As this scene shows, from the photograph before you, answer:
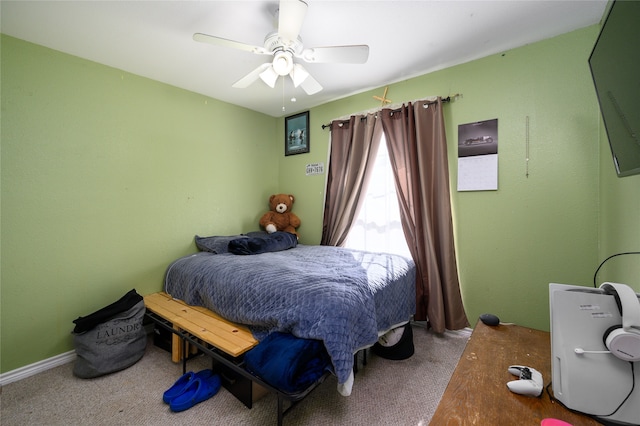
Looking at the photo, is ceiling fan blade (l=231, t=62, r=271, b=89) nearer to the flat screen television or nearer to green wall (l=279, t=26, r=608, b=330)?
green wall (l=279, t=26, r=608, b=330)

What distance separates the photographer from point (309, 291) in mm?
1530

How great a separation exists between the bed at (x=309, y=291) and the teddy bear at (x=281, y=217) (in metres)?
0.75

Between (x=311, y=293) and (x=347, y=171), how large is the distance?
1.74 meters

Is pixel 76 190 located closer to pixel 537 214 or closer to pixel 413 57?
pixel 413 57

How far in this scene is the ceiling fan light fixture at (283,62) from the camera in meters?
1.69

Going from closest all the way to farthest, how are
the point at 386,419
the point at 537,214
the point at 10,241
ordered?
the point at 386,419, the point at 10,241, the point at 537,214

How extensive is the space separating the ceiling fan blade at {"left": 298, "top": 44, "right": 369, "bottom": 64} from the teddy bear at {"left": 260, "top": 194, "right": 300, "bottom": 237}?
194 cm

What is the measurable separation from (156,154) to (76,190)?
70 centimetres

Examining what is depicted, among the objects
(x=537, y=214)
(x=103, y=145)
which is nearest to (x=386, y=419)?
(x=537, y=214)

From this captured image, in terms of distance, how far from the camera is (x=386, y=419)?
147 cm

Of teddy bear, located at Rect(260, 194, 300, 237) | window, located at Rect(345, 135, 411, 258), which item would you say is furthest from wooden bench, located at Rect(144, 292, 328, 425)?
window, located at Rect(345, 135, 411, 258)

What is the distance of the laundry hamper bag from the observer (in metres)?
1.86

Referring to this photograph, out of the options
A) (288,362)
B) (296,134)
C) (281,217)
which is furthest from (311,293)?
(296,134)

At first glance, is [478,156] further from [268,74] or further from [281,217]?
[281,217]
